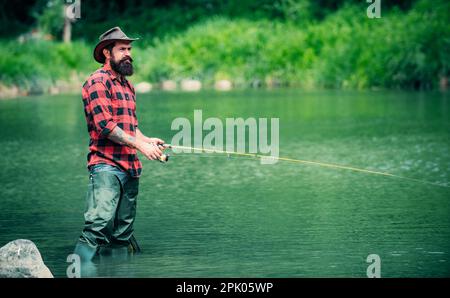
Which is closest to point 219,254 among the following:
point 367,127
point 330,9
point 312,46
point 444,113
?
point 367,127

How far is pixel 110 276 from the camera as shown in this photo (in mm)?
8883

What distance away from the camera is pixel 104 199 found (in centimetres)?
898

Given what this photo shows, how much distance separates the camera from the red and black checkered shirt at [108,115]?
8945mm

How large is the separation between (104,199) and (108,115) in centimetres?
64

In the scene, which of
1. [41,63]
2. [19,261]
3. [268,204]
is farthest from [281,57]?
[19,261]

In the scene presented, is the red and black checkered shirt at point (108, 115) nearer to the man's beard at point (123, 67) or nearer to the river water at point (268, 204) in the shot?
the man's beard at point (123, 67)

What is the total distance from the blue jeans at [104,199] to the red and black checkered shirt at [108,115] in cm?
8

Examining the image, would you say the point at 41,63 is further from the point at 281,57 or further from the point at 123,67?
the point at 123,67

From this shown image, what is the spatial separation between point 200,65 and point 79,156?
26.9 meters

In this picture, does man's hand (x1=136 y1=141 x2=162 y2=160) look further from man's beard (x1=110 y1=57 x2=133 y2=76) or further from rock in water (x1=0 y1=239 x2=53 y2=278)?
rock in water (x1=0 y1=239 x2=53 y2=278)

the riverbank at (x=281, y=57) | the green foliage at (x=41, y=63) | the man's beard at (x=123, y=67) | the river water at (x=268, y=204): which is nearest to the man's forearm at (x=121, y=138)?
the man's beard at (x=123, y=67)

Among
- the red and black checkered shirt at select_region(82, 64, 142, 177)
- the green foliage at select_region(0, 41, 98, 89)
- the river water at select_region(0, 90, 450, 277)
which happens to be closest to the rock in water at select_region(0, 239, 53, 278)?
the river water at select_region(0, 90, 450, 277)
